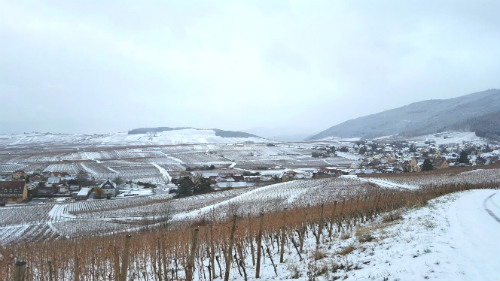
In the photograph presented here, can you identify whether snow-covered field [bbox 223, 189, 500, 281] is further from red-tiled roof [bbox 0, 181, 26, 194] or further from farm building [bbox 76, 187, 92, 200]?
red-tiled roof [bbox 0, 181, 26, 194]

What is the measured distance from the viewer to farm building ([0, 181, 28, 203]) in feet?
186

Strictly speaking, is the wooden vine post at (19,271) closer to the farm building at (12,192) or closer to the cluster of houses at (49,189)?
the cluster of houses at (49,189)

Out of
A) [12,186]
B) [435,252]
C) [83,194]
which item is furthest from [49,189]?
[435,252]

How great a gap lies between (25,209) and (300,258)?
52533mm

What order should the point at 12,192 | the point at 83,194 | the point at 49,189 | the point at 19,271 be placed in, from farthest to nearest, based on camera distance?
the point at 49,189 → the point at 83,194 → the point at 12,192 → the point at 19,271

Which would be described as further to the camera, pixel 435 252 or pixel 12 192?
pixel 12 192

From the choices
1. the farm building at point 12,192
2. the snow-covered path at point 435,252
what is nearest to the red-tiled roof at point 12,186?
the farm building at point 12,192

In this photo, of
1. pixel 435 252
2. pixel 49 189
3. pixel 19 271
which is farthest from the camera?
pixel 49 189

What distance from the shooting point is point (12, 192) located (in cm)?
5728

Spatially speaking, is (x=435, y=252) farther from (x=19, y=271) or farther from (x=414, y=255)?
(x=19, y=271)

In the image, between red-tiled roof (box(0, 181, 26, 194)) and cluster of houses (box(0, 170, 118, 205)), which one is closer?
red-tiled roof (box(0, 181, 26, 194))

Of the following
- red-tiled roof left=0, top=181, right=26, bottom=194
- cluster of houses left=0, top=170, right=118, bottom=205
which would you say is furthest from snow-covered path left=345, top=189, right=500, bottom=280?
red-tiled roof left=0, top=181, right=26, bottom=194

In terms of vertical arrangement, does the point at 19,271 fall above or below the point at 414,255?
above

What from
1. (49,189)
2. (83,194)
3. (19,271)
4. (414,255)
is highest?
(19,271)
